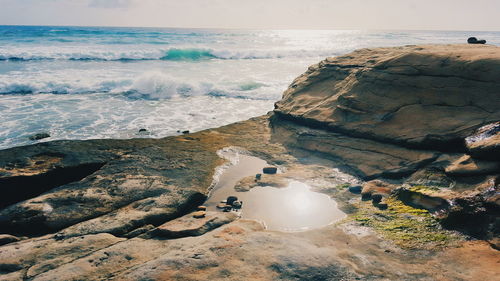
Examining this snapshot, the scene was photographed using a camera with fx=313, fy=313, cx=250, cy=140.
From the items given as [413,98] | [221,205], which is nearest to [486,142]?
[413,98]

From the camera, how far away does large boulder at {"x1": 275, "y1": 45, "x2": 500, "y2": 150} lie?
5820mm

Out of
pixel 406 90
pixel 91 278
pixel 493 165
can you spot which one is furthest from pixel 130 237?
pixel 406 90

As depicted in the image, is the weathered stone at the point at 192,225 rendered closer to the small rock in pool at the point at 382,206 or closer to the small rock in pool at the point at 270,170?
the small rock in pool at the point at 270,170

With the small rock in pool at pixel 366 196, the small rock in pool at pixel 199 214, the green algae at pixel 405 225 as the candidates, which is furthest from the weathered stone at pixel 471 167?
the small rock in pool at pixel 199 214

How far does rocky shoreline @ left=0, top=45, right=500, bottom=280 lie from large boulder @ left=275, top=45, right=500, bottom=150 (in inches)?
1.1

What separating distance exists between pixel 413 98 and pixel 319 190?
3056 millimetres

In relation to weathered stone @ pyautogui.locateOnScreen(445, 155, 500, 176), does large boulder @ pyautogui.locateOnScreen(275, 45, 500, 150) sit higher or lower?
higher

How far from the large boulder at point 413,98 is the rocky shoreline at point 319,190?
29 millimetres

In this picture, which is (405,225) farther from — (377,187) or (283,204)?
(283,204)

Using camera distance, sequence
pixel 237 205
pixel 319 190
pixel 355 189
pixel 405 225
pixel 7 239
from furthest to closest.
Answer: pixel 319 190
pixel 355 189
pixel 237 205
pixel 405 225
pixel 7 239

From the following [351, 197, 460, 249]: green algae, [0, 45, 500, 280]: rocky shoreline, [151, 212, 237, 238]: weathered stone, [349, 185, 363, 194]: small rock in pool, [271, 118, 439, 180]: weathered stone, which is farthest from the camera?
[271, 118, 439, 180]: weathered stone

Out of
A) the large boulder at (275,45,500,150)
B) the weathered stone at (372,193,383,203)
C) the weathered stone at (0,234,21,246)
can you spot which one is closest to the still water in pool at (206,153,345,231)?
the weathered stone at (372,193,383,203)

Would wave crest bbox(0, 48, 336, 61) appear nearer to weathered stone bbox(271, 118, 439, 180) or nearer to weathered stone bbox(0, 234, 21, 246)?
weathered stone bbox(271, 118, 439, 180)

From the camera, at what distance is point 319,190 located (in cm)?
583
